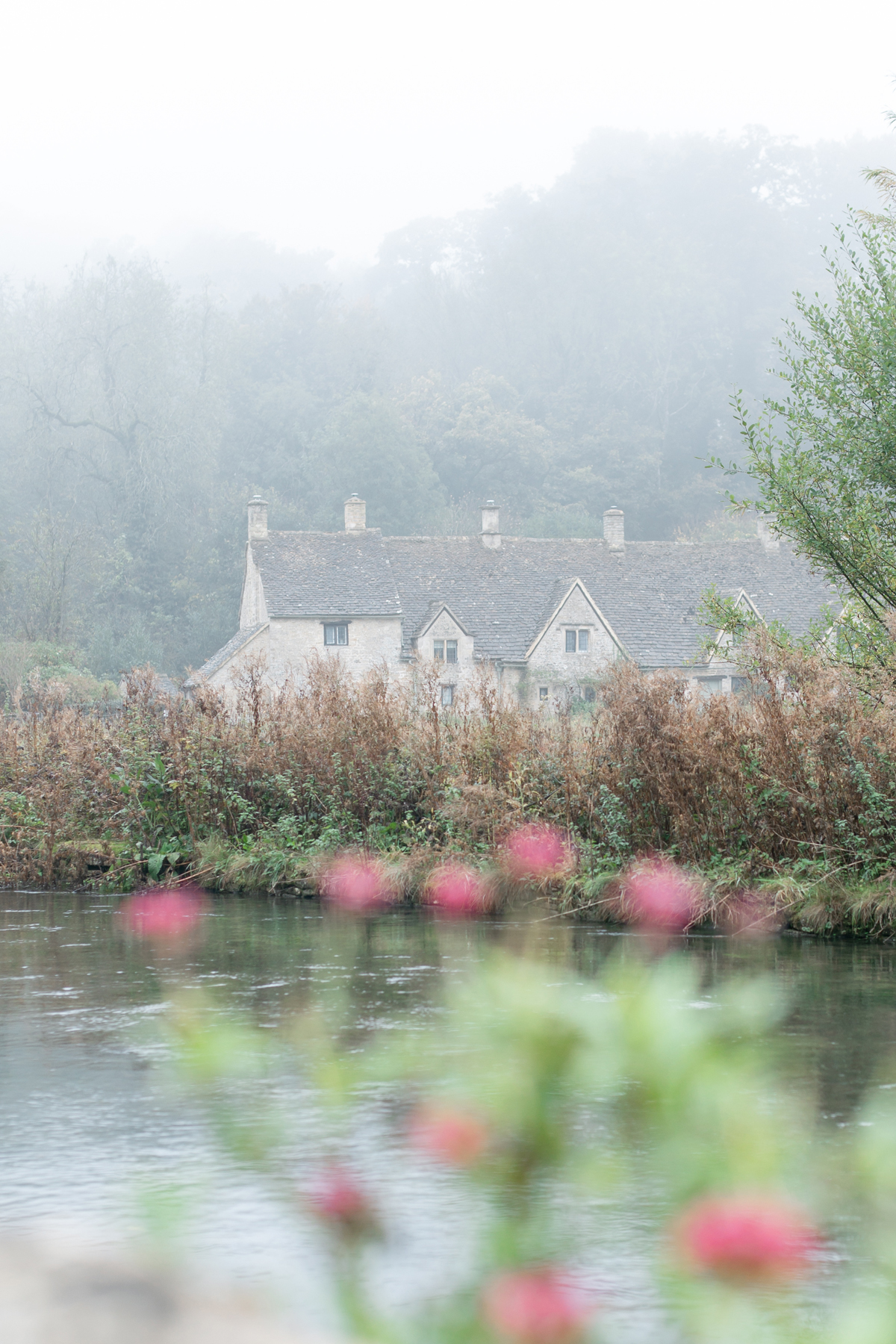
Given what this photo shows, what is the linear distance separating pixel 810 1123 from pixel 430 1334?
5.99 meters

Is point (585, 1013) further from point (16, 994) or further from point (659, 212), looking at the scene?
point (659, 212)

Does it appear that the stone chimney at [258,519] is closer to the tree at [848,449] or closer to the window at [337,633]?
the window at [337,633]

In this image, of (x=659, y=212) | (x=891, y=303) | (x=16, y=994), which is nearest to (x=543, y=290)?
(x=659, y=212)

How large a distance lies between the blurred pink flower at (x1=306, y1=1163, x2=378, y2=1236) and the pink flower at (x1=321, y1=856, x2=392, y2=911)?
45.8 feet

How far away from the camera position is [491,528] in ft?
187

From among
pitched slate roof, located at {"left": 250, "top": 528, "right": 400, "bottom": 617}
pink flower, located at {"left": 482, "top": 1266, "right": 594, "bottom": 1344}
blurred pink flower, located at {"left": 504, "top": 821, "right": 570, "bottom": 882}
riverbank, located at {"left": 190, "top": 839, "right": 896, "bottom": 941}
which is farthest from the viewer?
pitched slate roof, located at {"left": 250, "top": 528, "right": 400, "bottom": 617}

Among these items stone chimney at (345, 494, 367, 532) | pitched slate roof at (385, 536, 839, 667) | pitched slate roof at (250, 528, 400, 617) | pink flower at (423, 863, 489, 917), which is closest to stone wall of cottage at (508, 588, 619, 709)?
pitched slate roof at (385, 536, 839, 667)

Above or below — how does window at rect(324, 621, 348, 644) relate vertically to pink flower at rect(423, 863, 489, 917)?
above

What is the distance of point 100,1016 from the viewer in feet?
32.1

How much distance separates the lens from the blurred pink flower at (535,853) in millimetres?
15133

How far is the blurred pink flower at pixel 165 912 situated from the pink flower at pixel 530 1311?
12376mm

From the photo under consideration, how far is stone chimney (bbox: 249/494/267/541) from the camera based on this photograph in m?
54.7

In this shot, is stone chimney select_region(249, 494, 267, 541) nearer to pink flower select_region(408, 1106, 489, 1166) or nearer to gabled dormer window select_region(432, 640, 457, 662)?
gabled dormer window select_region(432, 640, 457, 662)

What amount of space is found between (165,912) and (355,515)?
4170cm
